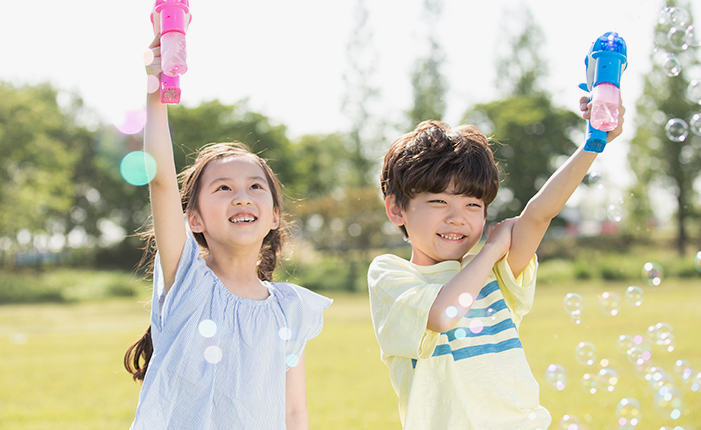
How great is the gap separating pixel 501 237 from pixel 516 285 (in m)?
0.19

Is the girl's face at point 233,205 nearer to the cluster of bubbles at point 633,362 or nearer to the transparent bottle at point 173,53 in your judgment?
the transparent bottle at point 173,53

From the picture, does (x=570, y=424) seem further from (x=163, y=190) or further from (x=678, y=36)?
(x=678, y=36)

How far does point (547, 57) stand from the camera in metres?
31.2

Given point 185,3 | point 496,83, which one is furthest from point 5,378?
point 496,83

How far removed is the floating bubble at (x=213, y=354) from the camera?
6.97 ft

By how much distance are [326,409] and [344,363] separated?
8.86 ft

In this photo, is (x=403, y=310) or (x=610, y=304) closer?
(x=403, y=310)

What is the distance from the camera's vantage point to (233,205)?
7.50 ft

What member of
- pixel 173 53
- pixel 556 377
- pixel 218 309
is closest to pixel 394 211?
pixel 218 309

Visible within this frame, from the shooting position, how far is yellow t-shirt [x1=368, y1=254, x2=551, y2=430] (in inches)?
79.4

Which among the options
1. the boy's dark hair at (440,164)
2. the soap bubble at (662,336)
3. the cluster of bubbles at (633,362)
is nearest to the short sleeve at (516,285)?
the boy's dark hair at (440,164)

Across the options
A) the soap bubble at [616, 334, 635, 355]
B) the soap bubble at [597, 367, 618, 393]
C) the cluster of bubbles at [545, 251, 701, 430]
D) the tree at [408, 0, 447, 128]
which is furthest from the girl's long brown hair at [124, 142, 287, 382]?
the tree at [408, 0, 447, 128]

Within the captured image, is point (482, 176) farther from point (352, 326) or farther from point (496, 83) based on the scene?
point (496, 83)

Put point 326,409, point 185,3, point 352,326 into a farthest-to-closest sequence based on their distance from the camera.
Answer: point 352,326
point 326,409
point 185,3
